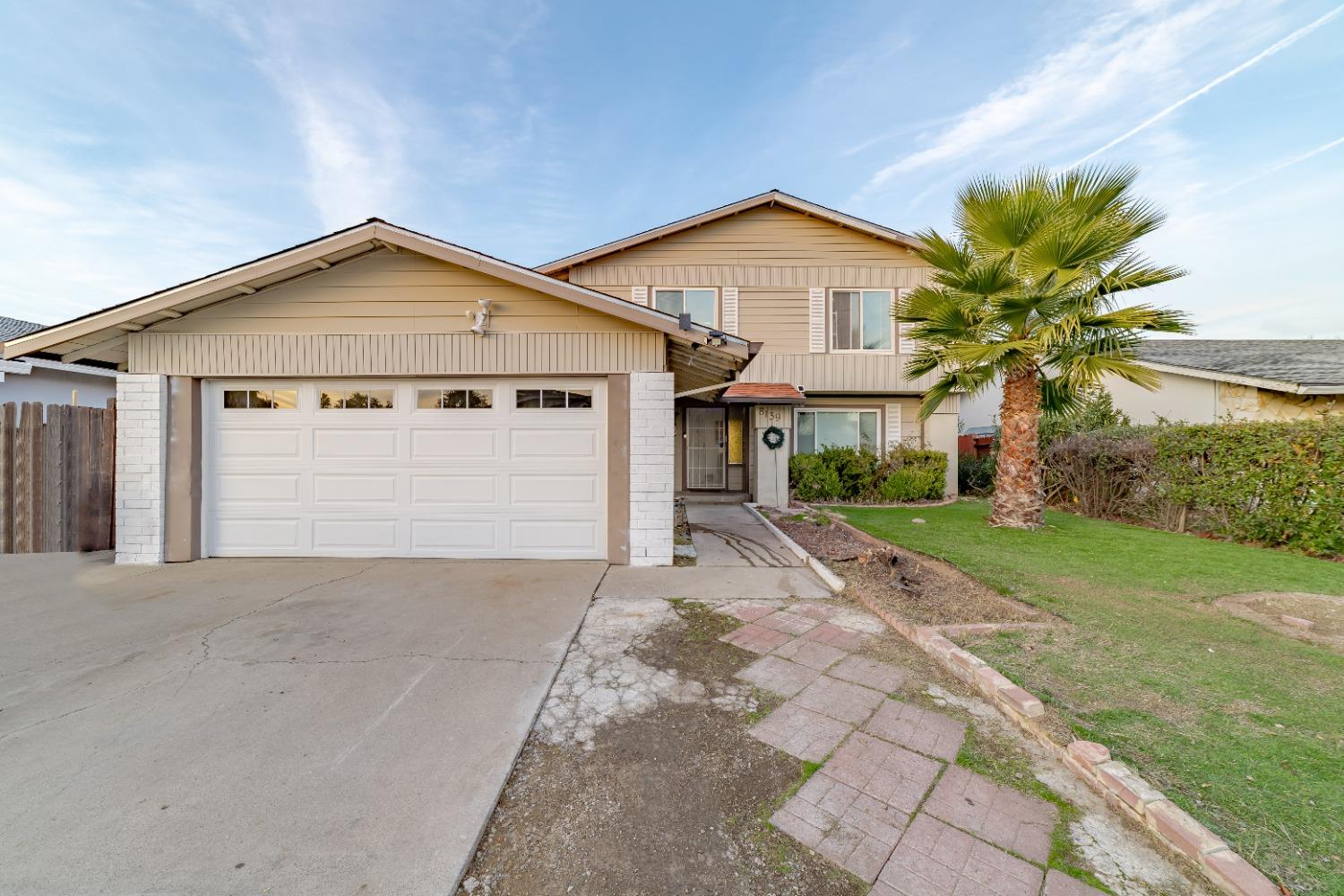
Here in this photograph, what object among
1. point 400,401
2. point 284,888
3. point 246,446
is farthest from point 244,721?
point 246,446

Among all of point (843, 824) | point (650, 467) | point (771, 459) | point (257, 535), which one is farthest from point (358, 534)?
point (771, 459)

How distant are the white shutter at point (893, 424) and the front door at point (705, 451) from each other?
432 centimetres

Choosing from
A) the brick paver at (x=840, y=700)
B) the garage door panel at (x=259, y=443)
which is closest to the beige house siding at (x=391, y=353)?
the garage door panel at (x=259, y=443)

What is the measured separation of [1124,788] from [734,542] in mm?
5341

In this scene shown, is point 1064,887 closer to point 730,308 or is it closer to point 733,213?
point 730,308

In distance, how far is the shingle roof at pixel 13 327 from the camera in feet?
34.7

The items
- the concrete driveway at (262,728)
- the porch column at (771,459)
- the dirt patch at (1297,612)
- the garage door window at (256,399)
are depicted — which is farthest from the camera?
the porch column at (771,459)

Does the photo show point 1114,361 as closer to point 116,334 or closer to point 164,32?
point 116,334

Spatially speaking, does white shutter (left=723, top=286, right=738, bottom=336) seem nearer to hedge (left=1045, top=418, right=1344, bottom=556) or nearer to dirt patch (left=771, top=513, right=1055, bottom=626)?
dirt patch (left=771, top=513, right=1055, bottom=626)

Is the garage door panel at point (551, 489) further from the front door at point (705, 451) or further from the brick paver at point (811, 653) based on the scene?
the front door at point (705, 451)

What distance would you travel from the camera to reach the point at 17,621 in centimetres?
419

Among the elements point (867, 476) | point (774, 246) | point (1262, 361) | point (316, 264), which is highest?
point (774, 246)

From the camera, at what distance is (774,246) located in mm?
12172

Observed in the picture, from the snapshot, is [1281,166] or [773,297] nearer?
[1281,166]
